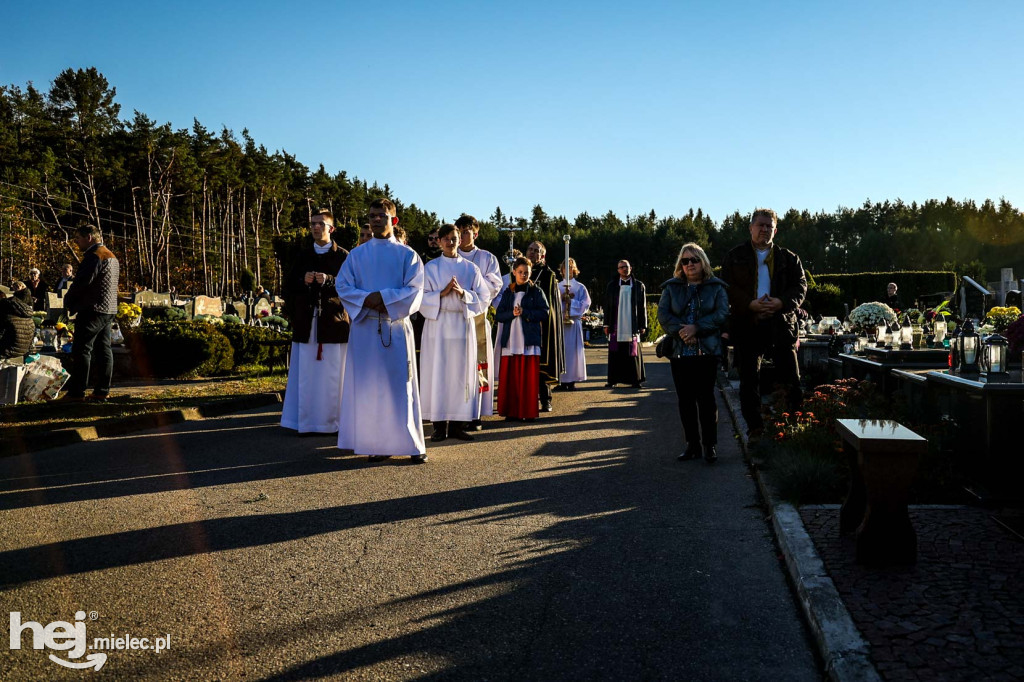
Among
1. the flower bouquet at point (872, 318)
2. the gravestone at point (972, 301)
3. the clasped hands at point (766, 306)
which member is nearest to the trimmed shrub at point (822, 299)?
the gravestone at point (972, 301)

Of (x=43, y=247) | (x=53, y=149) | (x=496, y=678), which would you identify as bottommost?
(x=496, y=678)

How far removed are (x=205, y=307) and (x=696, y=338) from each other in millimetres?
20035

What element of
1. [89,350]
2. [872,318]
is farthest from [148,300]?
[872,318]

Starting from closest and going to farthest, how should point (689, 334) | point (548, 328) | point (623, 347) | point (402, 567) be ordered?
point (402, 567)
point (689, 334)
point (548, 328)
point (623, 347)

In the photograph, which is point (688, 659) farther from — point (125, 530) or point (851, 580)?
point (125, 530)

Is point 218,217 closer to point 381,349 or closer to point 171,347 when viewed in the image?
point 171,347

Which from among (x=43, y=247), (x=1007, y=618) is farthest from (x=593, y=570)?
(x=43, y=247)

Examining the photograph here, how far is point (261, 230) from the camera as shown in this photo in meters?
75.6

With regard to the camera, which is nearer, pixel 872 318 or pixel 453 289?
pixel 453 289

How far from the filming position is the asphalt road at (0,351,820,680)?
126 inches

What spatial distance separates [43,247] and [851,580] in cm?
5857

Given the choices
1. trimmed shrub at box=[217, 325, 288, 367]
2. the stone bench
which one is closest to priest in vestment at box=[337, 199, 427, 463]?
the stone bench

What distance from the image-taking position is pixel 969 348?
6.13 meters

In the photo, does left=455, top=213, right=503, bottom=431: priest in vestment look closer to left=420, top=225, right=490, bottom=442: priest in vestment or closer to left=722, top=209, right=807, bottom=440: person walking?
left=420, top=225, right=490, bottom=442: priest in vestment
